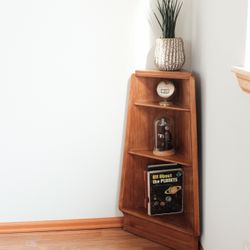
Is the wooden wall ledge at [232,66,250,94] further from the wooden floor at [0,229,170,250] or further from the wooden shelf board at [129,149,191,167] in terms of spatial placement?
the wooden floor at [0,229,170,250]

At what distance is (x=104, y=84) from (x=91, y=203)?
0.71 metres

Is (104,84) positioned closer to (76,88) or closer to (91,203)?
(76,88)

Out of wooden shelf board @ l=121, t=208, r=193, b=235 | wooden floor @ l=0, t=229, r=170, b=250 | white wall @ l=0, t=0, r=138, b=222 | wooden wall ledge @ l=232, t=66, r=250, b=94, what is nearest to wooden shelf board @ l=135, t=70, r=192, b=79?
white wall @ l=0, t=0, r=138, b=222

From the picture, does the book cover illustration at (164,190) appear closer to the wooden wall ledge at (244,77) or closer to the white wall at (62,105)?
the white wall at (62,105)

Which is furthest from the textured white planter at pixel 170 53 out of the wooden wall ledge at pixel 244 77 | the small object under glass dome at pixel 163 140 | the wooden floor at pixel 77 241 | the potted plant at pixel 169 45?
the wooden floor at pixel 77 241

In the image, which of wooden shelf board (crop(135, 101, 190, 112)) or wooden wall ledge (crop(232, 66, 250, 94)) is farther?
wooden shelf board (crop(135, 101, 190, 112))

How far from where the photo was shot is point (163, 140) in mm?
2078

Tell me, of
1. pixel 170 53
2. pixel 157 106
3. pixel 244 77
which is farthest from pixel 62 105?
pixel 244 77

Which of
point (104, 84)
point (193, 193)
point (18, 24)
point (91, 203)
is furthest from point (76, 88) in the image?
point (193, 193)

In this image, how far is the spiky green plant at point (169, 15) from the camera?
78.0 inches

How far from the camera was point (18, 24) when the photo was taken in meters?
2.02

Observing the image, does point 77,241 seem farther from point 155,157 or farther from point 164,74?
point 164,74

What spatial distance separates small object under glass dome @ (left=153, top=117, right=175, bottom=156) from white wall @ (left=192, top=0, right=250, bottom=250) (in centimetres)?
22

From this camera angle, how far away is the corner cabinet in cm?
194
